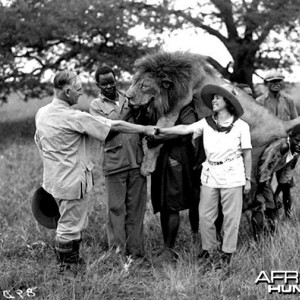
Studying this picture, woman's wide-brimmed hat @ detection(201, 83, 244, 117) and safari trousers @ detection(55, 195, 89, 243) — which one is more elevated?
woman's wide-brimmed hat @ detection(201, 83, 244, 117)

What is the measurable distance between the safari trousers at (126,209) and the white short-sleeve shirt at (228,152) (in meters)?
0.79

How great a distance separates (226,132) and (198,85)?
22.9 inches

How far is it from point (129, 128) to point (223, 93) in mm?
836

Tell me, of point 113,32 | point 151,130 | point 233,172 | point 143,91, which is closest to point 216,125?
point 233,172

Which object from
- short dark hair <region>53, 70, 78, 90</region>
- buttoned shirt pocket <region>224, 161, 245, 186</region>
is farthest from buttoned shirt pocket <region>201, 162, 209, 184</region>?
short dark hair <region>53, 70, 78, 90</region>

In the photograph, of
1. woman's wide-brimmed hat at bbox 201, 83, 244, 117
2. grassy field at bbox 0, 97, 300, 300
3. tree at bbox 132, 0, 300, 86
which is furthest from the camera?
tree at bbox 132, 0, 300, 86

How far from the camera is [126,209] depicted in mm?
4621

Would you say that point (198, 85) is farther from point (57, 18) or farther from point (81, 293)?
point (57, 18)

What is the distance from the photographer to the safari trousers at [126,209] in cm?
449

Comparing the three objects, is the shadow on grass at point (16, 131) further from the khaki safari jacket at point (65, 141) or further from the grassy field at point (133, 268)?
the khaki safari jacket at point (65, 141)

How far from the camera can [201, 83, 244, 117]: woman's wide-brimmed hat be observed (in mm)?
3926

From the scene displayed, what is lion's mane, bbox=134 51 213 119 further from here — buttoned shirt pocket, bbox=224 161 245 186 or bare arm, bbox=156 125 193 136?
buttoned shirt pocket, bbox=224 161 245 186

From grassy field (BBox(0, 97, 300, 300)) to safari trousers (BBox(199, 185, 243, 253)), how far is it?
19 centimetres

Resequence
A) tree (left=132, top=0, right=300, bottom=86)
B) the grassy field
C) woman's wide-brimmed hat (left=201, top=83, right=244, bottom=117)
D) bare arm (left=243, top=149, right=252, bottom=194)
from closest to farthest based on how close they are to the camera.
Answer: the grassy field
woman's wide-brimmed hat (left=201, top=83, right=244, bottom=117)
bare arm (left=243, top=149, right=252, bottom=194)
tree (left=132, top=0, right=300, bottom=86)
